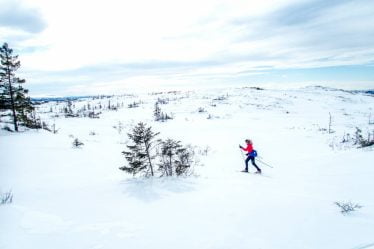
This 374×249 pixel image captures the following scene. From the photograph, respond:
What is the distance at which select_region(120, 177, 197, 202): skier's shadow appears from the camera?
8.05m

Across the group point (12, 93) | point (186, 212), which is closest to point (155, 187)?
point (186, 212)

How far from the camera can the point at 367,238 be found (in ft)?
18.0

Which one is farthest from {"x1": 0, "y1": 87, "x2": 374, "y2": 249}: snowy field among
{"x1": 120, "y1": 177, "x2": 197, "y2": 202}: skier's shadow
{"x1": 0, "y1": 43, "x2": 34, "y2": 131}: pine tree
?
{"x1": 0, "y1": 43, "x2": 34, "y2": 131}: pine tree

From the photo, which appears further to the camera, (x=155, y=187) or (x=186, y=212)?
(x=155, y=187)

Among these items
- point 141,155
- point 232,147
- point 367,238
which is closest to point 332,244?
point 367,238

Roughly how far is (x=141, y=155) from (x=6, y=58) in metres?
23.8

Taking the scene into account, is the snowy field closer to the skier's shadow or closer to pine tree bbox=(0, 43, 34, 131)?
the skier's shadow

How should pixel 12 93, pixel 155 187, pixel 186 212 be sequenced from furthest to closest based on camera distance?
1. pixel 12 93
2. pixel 155 187
3. pixel 186 212

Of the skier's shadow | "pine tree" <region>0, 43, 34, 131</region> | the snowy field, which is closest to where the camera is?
the snowy field

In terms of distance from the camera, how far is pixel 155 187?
880cm

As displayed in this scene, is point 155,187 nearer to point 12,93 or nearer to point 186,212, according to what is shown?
point 186,212

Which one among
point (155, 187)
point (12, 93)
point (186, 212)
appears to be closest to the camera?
point (186, 212)

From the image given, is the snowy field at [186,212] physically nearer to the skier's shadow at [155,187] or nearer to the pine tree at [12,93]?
the skier's shadow at [155,187]

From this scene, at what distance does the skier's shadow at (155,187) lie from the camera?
8.05 metres
